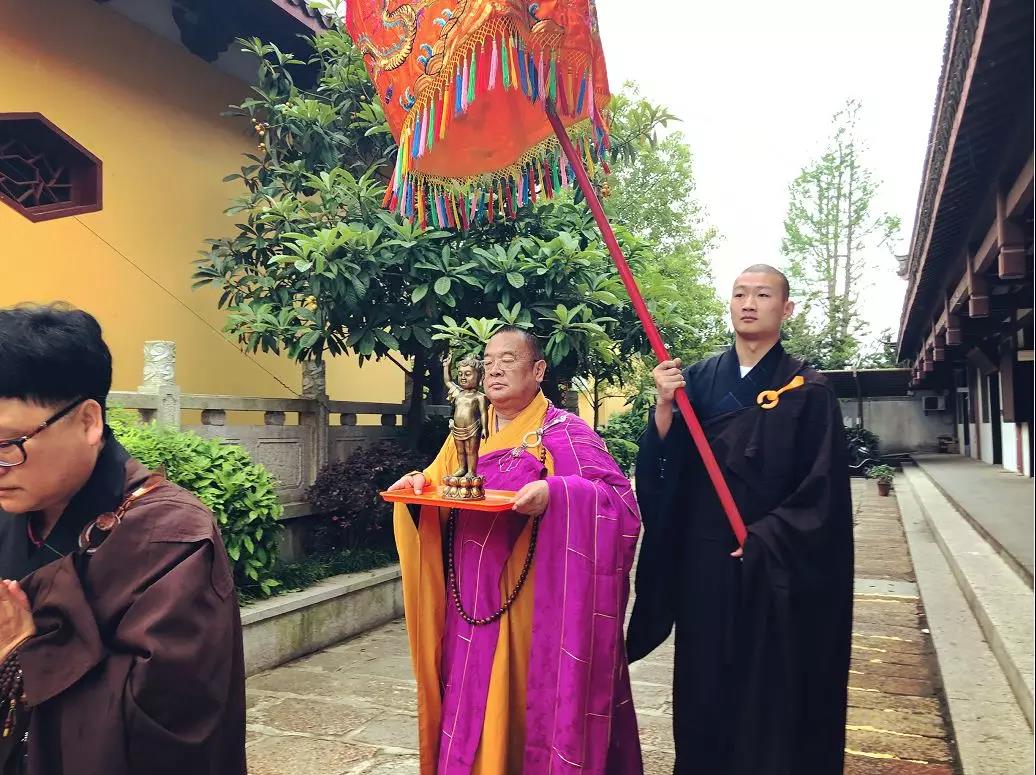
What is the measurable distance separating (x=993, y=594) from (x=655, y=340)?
391 cm

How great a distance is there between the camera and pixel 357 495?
619 cm

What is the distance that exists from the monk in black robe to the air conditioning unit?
24.2 m

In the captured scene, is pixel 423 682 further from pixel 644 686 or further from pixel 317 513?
pixel 317 513

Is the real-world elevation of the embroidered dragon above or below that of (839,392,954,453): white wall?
above

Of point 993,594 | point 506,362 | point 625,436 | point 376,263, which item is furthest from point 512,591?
point 625,436

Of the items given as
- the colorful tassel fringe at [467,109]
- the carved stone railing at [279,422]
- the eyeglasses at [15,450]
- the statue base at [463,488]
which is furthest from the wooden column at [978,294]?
the eyeglasses at [15,450]

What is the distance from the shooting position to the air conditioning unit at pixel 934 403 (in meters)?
24.0

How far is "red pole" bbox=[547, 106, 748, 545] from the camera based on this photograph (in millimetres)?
2613

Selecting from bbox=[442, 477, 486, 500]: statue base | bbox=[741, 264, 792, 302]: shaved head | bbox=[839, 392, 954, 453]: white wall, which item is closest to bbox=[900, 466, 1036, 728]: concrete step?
bbox=[741, 264, 792, 302]: shaved head

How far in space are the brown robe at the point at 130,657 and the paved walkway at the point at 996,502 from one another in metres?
1.40

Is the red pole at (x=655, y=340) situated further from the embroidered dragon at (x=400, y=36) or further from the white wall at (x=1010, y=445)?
the white wall at (x=1010, y=445)

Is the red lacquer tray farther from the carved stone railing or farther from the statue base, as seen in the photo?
the carved stone railing

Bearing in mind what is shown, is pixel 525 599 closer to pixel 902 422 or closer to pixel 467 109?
pixel 467 109

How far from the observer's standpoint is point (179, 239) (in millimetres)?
6965
